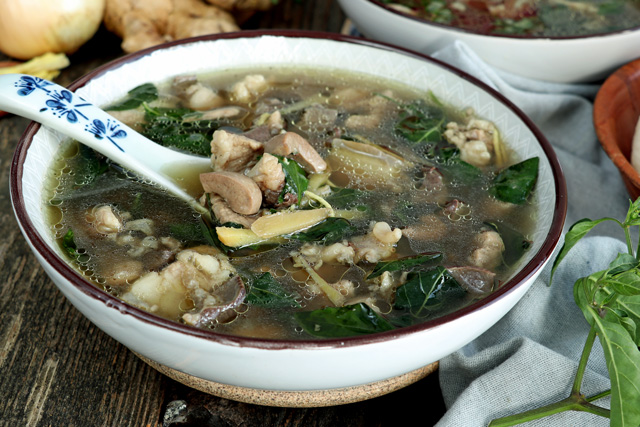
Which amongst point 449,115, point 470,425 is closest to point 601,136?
point 449,115

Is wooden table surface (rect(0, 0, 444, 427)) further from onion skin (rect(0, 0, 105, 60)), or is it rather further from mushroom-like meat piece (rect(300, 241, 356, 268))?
onion skin (rect(0, 0, 105, 60))

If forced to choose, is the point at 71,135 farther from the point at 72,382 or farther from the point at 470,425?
the point at 470,425

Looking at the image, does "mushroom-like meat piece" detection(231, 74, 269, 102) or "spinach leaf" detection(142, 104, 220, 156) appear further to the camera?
"mushroom-like meat piece" detection(231, 74, 269, 102)

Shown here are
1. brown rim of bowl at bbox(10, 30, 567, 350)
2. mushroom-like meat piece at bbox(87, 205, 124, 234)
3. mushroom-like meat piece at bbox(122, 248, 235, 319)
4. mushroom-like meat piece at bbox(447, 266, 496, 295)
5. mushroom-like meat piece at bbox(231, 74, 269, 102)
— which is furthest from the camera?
mushroom-like meat piece at bbox(231, 74, 269, 102)

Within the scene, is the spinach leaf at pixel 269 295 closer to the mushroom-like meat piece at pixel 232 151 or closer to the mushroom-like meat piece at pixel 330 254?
the mushroom-like meat piece at pixel 330 254

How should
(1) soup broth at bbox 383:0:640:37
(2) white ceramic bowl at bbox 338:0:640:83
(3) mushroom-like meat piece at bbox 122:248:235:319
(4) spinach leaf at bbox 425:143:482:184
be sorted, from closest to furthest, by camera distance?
(3) mushroom-like meat piece at bbox 122:248:235:319 → (4) spinach leaf at bbox 425:143:482:184 → (2) white ceramic bowl at bbox 338:0:640:83 → (1) soup broth at bbox 383:0:640:37

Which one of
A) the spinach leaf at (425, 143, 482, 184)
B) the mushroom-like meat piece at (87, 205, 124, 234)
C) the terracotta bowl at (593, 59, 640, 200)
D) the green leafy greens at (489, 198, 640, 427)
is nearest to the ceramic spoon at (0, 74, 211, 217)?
the mushroom-like meat piece at (87, 205, 124, 234)
